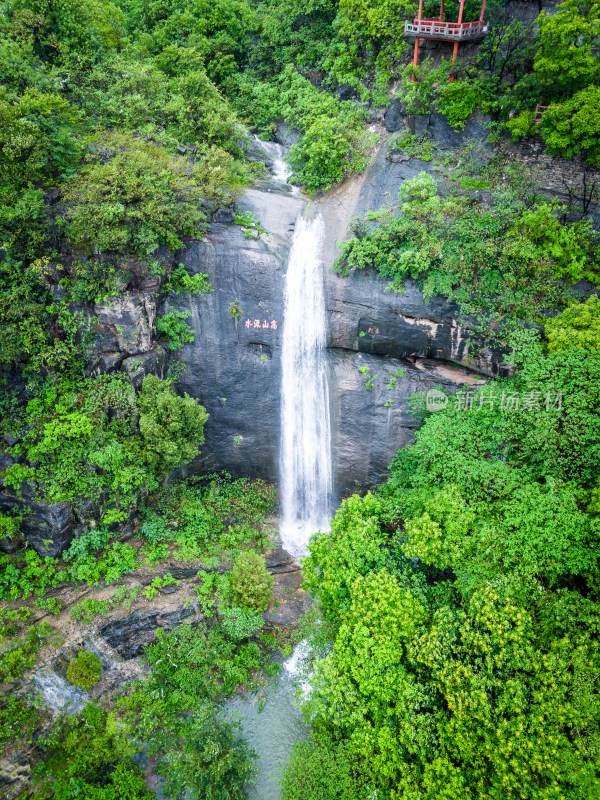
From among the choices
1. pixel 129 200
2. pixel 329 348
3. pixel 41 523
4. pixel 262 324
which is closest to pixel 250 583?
pixel 41 523

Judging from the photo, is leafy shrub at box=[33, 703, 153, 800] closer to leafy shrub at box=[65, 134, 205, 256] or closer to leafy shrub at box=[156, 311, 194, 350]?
leafy shrub at box=[156, 311, 194, 350]

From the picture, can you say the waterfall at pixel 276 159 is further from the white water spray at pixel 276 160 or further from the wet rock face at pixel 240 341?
the wet rock face at pixel 240 341

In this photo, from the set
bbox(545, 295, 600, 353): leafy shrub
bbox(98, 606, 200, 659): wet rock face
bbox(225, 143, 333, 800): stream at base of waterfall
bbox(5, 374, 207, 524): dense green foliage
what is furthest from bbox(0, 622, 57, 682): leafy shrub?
bbox(545, 295, 600, 353): leafy shrub

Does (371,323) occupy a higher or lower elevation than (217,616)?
higher

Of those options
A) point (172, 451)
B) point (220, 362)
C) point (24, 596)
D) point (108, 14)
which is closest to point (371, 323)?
point (220, 362)

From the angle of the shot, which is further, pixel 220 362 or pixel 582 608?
pixel 220 362

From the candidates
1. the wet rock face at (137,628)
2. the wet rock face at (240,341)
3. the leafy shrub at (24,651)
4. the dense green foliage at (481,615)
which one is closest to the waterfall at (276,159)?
the wet rock face at (240,341)

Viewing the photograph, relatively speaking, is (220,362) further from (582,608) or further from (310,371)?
(582,608)
